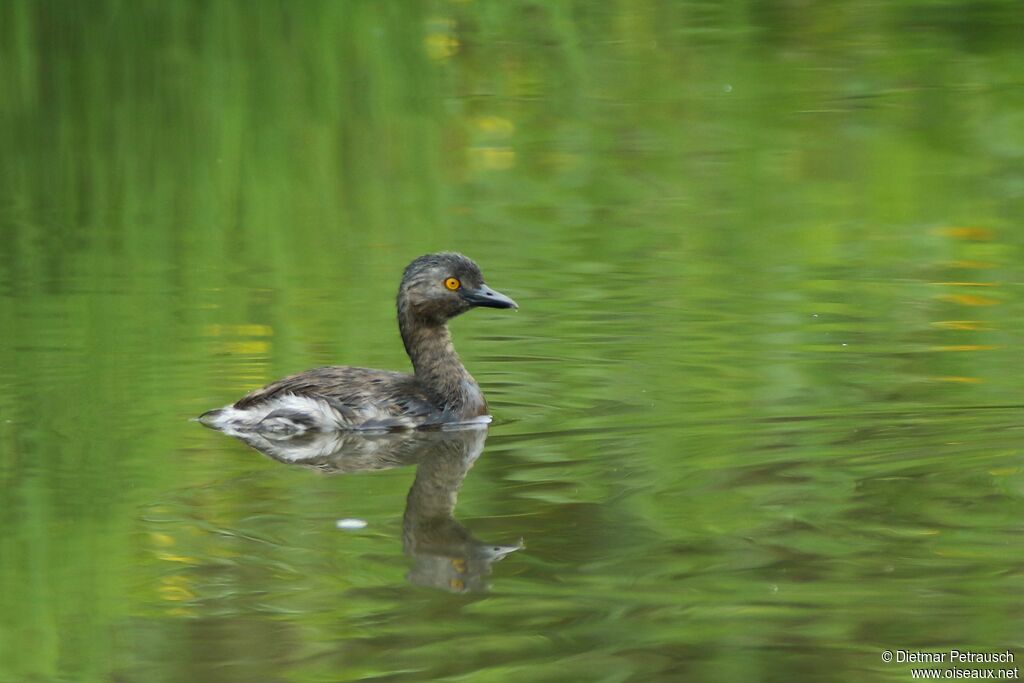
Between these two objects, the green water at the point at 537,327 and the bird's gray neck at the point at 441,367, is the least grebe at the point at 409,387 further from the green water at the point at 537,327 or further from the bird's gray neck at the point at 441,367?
the green water at the point at 537,327

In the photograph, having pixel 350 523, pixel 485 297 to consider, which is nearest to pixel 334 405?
pixel 485 297

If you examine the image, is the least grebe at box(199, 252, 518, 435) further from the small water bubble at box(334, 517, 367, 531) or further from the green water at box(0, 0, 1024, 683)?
the small water bubble at box(334, 517, 367, 531)

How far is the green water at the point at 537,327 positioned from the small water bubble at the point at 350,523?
0.07 m

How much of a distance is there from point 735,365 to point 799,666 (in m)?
3.73

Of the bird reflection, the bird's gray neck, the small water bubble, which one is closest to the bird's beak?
the bird's gray neck

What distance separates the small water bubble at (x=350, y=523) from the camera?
7.08 m

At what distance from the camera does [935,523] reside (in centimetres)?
671

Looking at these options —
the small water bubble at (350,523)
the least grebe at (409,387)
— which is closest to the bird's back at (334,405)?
the least grebe at (409,387)

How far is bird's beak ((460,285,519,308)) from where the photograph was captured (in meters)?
9.49

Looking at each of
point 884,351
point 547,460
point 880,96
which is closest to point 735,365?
point 884,351

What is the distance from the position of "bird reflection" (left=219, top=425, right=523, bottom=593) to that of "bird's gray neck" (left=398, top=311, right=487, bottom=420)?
0.52 feet

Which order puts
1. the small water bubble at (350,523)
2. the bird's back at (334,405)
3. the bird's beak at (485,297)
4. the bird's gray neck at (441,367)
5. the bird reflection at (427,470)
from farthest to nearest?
→ the bird's beak at (485,297) < the bird's gray neck at (441,367) < the bird's back at (334,405) < the small water bubble at (350,523) < the bird reflection at (427,470)

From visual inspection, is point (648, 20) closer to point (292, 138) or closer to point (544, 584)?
point (292, 138)

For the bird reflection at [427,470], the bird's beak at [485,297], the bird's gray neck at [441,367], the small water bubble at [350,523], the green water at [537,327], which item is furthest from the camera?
the bird's beak at [485,297]
